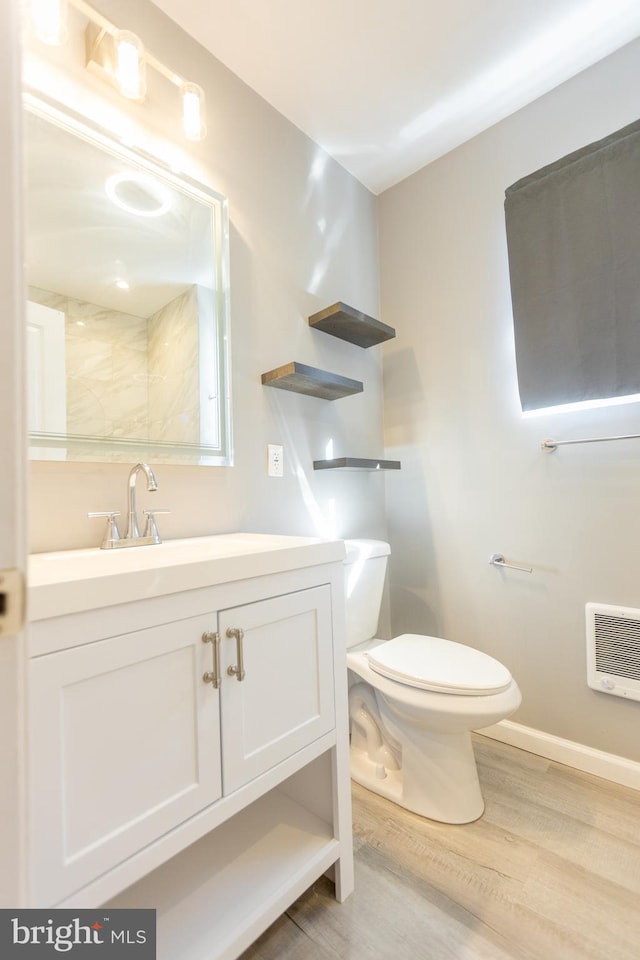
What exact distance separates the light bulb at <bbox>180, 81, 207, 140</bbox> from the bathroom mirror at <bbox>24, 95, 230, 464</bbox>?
144mm

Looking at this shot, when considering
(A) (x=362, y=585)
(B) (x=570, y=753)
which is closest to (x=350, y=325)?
(A) (x=362, y=585)

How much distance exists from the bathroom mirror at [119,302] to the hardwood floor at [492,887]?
123 cm

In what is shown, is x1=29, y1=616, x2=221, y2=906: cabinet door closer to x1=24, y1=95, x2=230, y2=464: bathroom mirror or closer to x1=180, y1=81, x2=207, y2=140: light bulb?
x1=24, y1=95, x2=230, y2=464: bathroom mirror

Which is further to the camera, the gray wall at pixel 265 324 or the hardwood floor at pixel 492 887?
the gray wall at pixel 265 324

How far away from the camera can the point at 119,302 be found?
1.24 m

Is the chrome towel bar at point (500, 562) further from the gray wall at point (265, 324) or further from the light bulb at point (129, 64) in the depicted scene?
the light bulb at point (129, 64)

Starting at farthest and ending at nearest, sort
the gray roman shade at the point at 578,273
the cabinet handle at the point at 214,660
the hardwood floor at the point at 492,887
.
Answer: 1. the gray roman shade at the point at 578,273
2. the hardwood floor at the point at 492,887
3. the cabinet handle at the point at 214,660

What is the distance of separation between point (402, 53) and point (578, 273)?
1.00 metres

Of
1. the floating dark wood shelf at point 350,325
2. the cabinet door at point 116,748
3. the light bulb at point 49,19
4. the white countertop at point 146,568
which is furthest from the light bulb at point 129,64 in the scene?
the cabinet door at point 116,748

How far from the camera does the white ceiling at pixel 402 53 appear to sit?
1374mm

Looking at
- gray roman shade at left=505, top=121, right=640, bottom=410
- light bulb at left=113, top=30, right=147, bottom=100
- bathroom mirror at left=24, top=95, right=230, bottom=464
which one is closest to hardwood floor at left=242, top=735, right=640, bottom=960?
bathroom mirror at left=24, top=95, right=230, bottom=464

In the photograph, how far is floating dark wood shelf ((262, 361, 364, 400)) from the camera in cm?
150

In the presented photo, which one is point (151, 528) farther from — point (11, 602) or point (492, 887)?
point (492, 887)

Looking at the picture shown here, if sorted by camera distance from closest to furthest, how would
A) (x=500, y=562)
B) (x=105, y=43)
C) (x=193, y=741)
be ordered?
(x=193, y=741) < (x=105, y=43) < (x=500, y=562)
